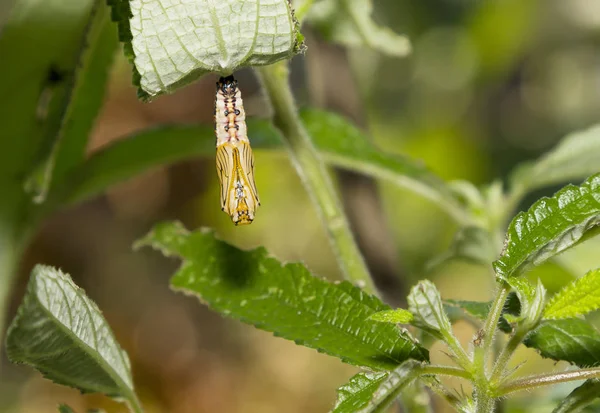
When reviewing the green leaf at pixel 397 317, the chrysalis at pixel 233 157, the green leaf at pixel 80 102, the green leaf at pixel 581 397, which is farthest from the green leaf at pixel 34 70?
the green leaf at pixel 581 397

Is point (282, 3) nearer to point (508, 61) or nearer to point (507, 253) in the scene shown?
point (507, 253)

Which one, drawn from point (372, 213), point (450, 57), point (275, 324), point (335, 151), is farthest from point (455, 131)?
point (275, 324)

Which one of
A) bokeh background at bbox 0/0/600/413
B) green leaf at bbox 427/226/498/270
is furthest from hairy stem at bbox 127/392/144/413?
bokeh background at bbox 0/0/600/413

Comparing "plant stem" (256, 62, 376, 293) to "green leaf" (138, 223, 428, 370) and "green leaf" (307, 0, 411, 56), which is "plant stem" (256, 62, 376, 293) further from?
"green leaf" (307, 0, 411, 56)

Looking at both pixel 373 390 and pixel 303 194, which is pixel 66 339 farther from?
pixel 303 194

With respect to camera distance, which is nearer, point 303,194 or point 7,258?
point 7,258

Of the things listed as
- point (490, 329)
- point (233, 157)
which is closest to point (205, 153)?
point (233, 157)
